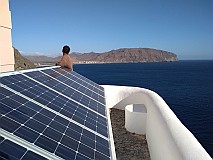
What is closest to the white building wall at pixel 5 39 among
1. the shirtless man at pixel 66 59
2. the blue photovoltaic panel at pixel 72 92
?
the shirtless man at pixel 66 59

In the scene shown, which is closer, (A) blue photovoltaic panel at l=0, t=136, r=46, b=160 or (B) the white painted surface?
(A) blue photovoltaic panel at l=0, t=136, r=46, b=160

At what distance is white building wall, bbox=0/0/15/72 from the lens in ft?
31.2

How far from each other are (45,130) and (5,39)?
7.09 m

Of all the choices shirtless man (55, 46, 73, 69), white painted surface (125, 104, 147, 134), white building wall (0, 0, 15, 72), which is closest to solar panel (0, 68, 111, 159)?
Result: white building wall (0, 0, 15, 72)

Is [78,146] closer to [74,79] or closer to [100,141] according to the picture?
[100,141]

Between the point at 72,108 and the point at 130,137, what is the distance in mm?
5808

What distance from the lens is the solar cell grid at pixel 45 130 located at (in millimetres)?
3654

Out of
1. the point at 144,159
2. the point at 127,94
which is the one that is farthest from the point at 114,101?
the point at 144,159

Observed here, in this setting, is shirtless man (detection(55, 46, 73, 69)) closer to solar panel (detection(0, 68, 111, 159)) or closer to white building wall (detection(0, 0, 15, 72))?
white building wall (detection(0, 0, 15, 72))

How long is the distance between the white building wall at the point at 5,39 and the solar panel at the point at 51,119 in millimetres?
3061

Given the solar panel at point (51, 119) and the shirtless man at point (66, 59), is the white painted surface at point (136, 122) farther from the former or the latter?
the solar panel at point (51, 119)

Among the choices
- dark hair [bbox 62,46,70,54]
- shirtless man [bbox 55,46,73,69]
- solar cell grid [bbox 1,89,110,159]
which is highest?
dark hair [bbox 62,46,70,54]

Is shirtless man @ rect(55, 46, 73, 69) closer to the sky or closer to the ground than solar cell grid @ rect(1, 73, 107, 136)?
closer to the sky

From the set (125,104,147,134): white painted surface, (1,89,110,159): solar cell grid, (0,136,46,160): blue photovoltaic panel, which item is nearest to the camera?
(0,136,46,160): blue photovoltaic panel
